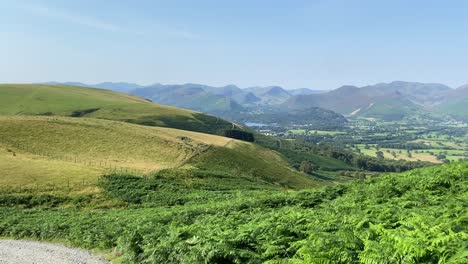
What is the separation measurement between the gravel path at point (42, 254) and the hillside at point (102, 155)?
28974 millimetres

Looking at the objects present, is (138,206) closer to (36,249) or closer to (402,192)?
(36,249)

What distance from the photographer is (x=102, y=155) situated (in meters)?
81.8

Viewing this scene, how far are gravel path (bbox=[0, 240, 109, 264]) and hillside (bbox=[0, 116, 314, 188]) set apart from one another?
95.1 ft

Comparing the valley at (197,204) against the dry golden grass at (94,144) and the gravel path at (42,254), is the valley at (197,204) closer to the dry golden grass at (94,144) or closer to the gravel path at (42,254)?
the dry golden grass at (94,144)

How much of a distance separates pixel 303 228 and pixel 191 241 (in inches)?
168

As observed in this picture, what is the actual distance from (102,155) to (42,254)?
63.4m

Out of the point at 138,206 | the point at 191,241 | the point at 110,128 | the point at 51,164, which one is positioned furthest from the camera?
the point at 110,128

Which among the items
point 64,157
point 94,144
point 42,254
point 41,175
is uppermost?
point 42,254

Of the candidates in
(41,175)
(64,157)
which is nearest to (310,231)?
(41,175)

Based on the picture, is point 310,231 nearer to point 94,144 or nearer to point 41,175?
point 41,175

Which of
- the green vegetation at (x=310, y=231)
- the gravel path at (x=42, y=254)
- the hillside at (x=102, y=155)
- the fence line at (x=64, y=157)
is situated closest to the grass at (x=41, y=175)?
→ the hillside at (x=102, y=155)

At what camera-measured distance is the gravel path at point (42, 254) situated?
19.2 metres

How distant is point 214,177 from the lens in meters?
68.7

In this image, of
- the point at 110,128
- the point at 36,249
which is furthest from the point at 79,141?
the point at 36,249
